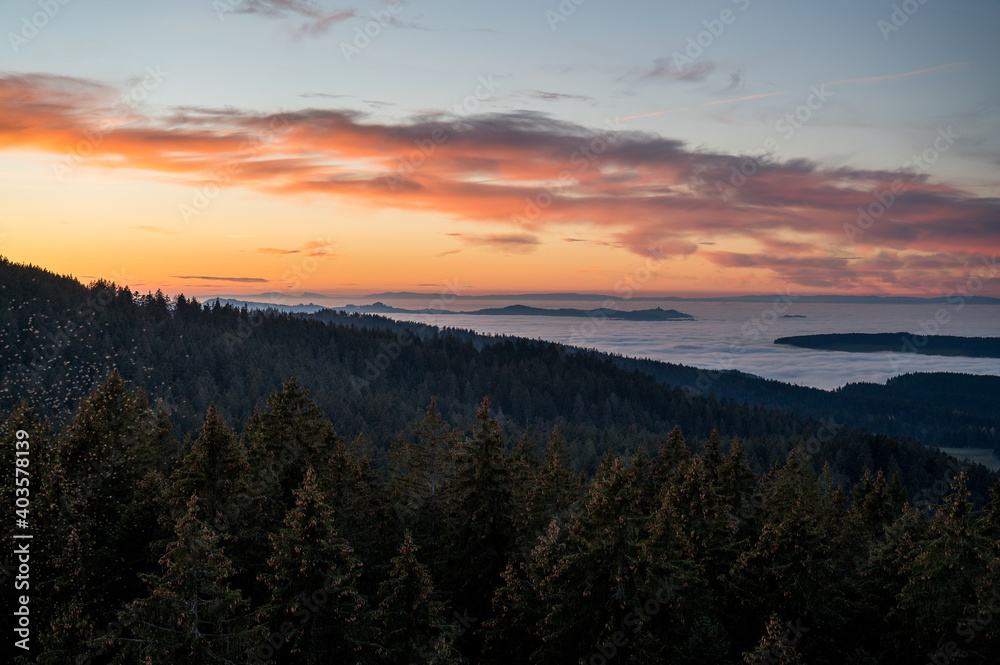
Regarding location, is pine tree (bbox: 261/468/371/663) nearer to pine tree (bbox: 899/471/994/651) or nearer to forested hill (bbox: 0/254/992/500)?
pine tree (bbox: 899/471/994/651)

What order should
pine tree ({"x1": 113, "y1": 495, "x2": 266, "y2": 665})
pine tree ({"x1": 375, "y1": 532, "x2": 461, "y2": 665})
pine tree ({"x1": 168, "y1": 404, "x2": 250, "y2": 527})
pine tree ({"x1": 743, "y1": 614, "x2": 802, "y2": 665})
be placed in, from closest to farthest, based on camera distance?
pine tree ({"x1": 113, "y1": 495, "x2": 266, "y2": 665}) < pine tree ({"x1": 743, "y1": 614, "x2": 802, "y2": 665}) < pine tree ({"x1": 375, "y1": 532, "x2": 461, "y2": 665}) < pine tree ({"x1": 168, "y1": 404, "x2": 250, "y2": 527})

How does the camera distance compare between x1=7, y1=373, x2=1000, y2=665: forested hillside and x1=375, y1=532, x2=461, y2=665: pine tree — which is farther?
x1=375, y1=532, x2=461, y2=665: pine tree

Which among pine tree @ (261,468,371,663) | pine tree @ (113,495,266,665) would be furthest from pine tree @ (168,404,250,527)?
pine tree @ (113,495,266,665)

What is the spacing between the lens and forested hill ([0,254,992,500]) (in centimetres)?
13038

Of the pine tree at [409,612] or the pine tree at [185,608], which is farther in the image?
the pine tree at [409,612]

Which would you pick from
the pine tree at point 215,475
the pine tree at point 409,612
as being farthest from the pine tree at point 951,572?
the pine tree at point 215,475

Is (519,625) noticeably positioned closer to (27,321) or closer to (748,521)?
(748,521)

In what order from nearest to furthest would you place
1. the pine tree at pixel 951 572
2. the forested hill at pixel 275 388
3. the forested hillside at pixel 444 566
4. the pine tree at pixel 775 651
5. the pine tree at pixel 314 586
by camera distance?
1. the pine tree at pixel 775 651
2. the forested hillside at pixel 444 566
3. the pine tree at pixel 314 586
4. the pine tree at pixel 951 572
5. the forested hill at pixel 275 388

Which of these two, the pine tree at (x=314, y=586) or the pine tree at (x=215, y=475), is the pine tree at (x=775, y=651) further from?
the pine tree at (x=215, y=475)

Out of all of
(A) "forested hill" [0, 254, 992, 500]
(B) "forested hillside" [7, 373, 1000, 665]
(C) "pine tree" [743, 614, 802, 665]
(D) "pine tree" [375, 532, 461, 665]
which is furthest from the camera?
(A) "forested hill" [0, 254, 992, 500]

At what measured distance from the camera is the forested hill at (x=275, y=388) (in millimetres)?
130375

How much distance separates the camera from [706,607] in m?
24.6

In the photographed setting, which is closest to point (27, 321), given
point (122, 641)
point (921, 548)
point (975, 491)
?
point (122, 641)

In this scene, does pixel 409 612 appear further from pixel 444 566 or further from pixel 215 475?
pixel 215 475
